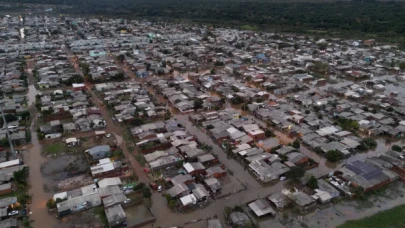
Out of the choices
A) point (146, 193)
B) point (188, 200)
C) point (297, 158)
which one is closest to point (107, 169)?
point (146, 193)

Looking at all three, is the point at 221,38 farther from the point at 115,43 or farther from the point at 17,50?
the point at 17,50

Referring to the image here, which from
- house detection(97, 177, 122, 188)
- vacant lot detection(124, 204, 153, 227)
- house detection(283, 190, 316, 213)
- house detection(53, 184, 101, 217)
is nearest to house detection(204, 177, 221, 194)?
vacant lot detection(124, 204, 153, 227)

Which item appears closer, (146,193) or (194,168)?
(146,193)

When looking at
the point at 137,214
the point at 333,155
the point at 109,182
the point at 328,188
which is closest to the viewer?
the point at 137,214

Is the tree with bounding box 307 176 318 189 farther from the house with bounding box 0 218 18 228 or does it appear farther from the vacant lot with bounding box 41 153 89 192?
the house with bounding box 0 218 18 228

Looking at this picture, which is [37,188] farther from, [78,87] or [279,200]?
[78,87]

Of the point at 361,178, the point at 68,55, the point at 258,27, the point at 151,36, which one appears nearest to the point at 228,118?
the point at 361,178
